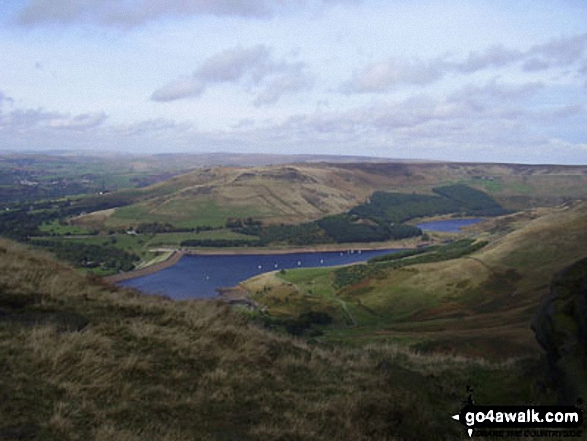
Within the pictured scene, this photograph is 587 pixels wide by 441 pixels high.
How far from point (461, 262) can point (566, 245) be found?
61.6 ft

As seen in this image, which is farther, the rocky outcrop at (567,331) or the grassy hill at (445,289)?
the grassy hill at (445,289)

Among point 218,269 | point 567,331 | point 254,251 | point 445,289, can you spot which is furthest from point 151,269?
point 567,331

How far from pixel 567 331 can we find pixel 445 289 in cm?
7447

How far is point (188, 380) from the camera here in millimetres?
10844

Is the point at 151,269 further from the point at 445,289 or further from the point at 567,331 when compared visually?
the point at 567,331

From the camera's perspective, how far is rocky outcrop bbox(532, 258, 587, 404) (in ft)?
34.1

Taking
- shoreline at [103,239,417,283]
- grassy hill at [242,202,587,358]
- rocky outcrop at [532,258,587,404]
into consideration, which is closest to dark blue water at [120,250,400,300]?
shoreline at [103,239,417,283]

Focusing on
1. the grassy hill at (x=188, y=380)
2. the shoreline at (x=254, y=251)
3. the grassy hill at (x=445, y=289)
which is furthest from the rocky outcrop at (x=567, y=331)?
the shoreline at (x=254, y=251)

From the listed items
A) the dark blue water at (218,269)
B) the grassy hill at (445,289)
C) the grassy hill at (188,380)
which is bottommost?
the dark blue water at (218,269)

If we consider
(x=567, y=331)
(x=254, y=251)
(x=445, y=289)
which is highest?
(x=567, y=331)

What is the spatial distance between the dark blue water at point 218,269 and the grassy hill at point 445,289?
15549 mm

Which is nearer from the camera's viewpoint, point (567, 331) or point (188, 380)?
point (188, 380)

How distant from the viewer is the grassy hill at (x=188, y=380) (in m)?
8.44

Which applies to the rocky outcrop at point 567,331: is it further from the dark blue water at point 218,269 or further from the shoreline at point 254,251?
the shoreline at point 254,251
